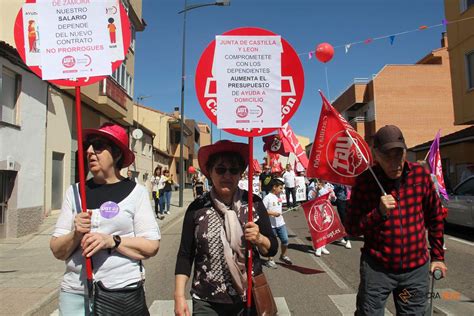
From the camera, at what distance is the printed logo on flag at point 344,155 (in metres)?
3.82

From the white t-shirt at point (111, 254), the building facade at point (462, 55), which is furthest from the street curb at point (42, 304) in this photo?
the building facade at point (462, 55)

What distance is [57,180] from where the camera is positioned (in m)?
15.1

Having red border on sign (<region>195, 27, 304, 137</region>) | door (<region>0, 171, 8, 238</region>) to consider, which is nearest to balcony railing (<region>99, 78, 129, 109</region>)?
door (<region>0, 171, 8, 238</region>)

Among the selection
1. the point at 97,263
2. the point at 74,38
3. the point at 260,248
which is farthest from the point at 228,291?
the point at 74,38

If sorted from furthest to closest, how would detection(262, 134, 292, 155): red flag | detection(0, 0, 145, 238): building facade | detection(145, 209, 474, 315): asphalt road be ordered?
detection(0, 0, 145, 238): building facade < detection(262, 134, 292, 155): red flag < detection(145, 209, 474, 315): asphalt road

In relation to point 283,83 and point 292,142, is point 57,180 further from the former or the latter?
point 283,83

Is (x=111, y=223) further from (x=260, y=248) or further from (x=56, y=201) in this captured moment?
(x=56, y=201)

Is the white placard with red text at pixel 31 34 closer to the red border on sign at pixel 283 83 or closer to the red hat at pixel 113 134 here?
the red hat at pixel 113 134

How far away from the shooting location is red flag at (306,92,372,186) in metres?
3.85

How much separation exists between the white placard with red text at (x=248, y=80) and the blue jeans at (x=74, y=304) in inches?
57.6

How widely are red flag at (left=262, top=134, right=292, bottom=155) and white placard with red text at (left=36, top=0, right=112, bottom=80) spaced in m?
5.42

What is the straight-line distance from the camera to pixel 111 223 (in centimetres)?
269

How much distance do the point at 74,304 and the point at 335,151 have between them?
2.58m

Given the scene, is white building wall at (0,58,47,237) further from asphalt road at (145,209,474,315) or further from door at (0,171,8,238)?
asphalt road at (145,209,474,315)
